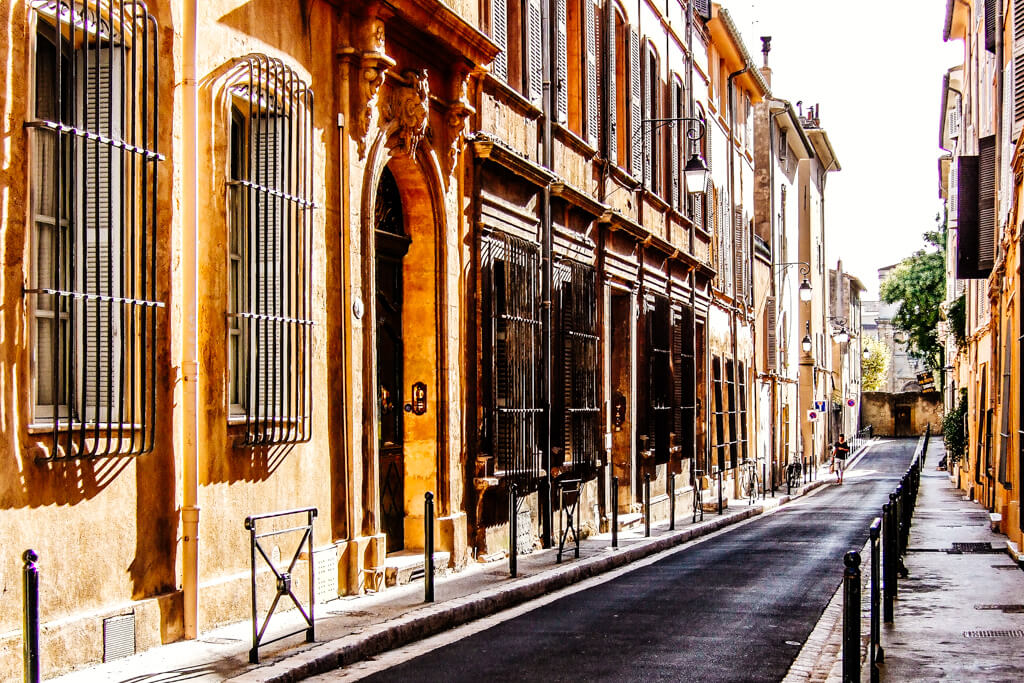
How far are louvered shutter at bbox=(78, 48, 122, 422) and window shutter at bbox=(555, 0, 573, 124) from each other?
10799mm

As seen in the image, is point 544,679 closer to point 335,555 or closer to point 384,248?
point 335,555

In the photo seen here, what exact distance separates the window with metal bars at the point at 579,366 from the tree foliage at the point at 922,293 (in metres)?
39.7

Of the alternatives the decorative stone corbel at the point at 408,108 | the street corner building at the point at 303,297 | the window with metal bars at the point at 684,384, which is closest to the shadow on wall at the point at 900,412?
the window with metal bars at the point at 684,384

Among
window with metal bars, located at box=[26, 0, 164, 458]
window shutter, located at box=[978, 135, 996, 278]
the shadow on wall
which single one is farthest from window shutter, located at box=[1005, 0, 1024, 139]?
the shadow on wall

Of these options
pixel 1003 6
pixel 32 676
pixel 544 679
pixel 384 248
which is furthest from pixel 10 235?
pixel 1003 6

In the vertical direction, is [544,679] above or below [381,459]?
below

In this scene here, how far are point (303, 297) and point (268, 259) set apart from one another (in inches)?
24.3

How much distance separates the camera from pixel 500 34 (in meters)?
16.9

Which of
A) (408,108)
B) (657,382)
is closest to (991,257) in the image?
(657,382)

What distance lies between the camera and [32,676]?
6336 mm

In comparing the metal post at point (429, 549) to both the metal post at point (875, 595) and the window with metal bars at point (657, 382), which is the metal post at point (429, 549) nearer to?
the metal post at point (875, 595)

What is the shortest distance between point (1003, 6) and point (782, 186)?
28625mm

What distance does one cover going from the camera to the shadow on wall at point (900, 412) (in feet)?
274

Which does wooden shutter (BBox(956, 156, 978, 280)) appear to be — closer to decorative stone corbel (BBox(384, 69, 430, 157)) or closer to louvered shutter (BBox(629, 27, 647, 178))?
louvered shutter (BBox(629, 27, 647, 178))
